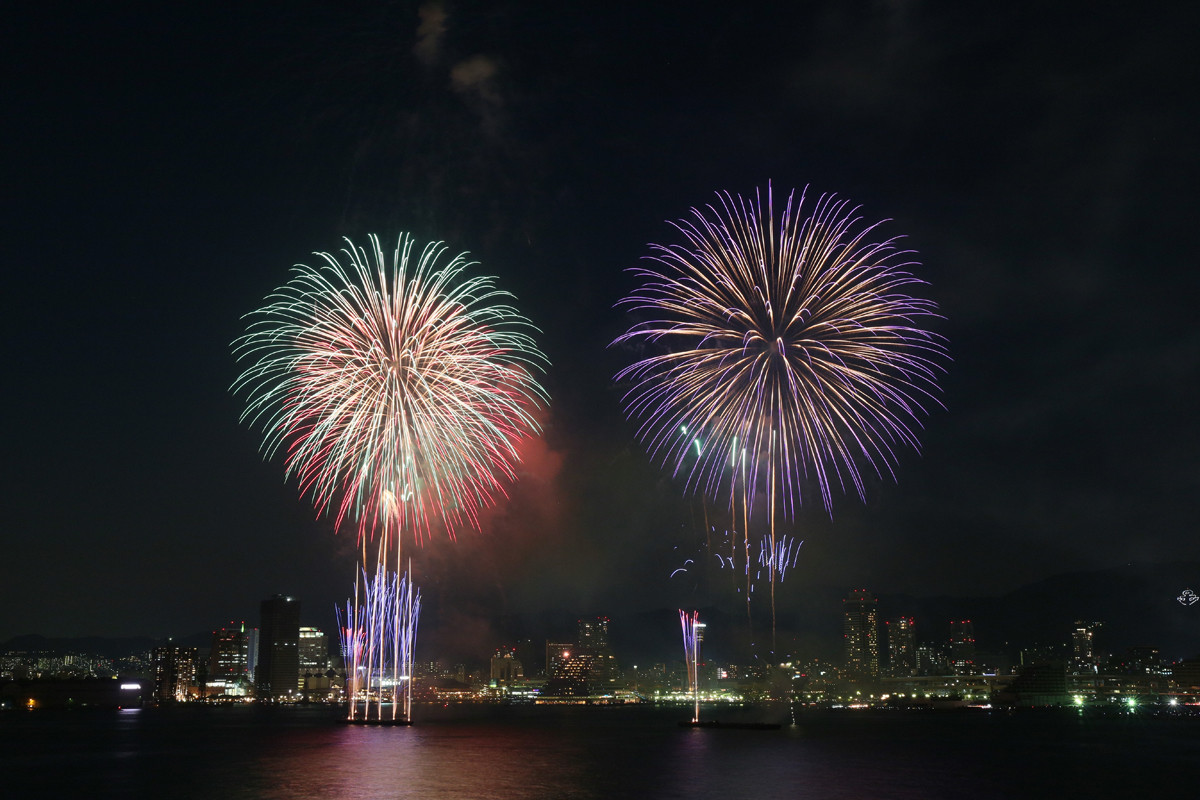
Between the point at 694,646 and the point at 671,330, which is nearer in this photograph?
the point at 671,330

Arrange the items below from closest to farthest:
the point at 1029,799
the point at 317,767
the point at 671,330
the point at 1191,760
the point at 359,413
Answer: the point at 671,330, the point at 359,413, the point at 1029,799, the point at 317,767, the point at 1191,760

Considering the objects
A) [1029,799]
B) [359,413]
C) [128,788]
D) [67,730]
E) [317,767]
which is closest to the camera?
[359,413]

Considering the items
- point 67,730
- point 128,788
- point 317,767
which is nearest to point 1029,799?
point 317,767

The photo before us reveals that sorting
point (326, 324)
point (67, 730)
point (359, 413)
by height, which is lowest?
point (67, 730)

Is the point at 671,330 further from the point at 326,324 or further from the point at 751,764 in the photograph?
the point at 751,764

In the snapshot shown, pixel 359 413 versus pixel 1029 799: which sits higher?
pixel 359 413

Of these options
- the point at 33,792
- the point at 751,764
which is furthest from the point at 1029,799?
the point at 33,792
